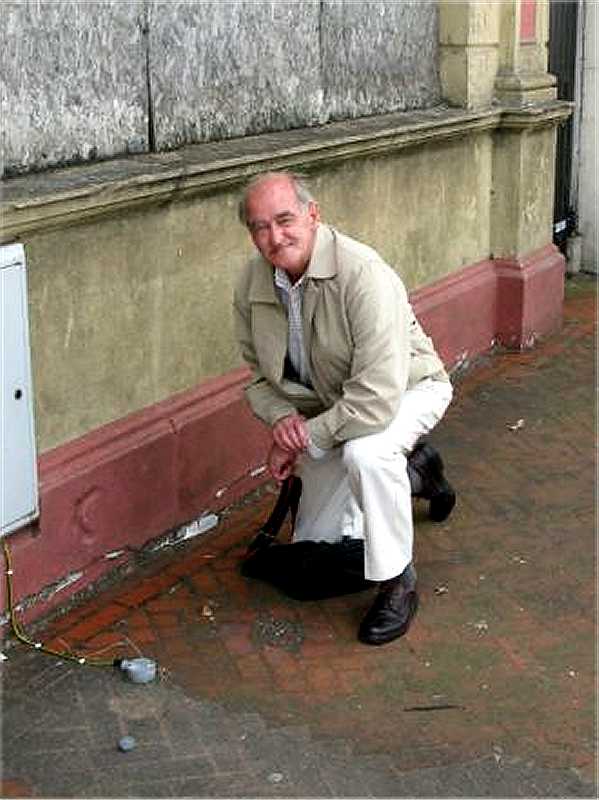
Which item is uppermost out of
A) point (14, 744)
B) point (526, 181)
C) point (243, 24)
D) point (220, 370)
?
point (243, 24)

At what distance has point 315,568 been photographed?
457cm

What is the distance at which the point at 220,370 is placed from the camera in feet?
17.4

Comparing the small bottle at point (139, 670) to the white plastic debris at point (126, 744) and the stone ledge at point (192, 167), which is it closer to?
the white plastic debris at point (126, 744)

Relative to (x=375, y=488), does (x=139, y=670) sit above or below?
below

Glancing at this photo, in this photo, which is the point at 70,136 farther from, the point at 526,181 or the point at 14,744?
the point at 526,181

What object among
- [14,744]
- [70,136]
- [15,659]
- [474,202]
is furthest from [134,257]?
[474,202]

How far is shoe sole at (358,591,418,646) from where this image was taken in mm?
4336

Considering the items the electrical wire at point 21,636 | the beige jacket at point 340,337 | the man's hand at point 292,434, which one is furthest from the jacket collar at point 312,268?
the electrical wire at point 21,636

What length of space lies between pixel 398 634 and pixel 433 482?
2.87 feet

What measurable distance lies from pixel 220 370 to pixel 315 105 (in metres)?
1.43

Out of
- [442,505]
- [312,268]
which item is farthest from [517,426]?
[312,268]

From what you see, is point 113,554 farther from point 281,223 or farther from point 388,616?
point 281,223

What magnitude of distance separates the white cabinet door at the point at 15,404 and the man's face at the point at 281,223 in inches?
29.3

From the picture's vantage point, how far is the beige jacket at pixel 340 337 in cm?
416
